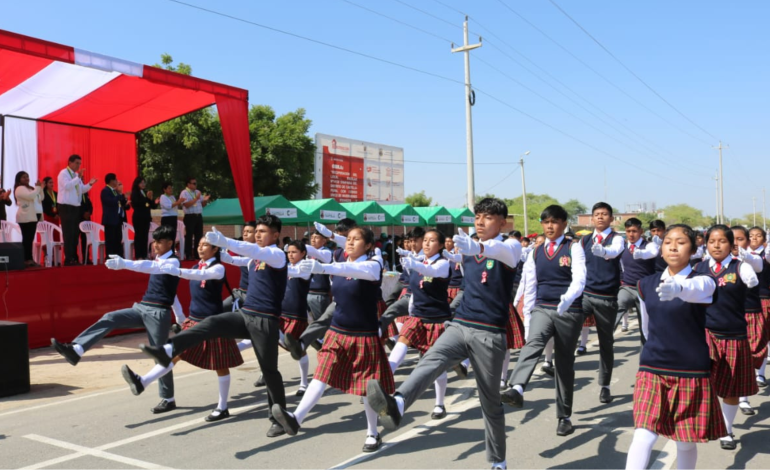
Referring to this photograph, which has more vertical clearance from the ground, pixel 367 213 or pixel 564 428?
pixel 367 213

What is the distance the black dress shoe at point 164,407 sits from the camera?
Answer: 21.0 feet

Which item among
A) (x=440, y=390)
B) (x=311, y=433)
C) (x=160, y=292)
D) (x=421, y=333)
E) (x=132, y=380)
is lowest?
(x=311, y=433)

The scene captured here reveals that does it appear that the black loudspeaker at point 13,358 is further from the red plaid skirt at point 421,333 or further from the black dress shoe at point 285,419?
the red plaid skirt at point 421,333

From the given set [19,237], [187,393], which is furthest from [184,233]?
[187,393]

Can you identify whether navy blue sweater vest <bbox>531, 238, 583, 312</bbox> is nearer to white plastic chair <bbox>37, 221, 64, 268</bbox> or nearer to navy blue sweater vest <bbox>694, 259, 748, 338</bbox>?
navy blue sweater vest <bbox>694, 259, 748, 338</bbox>

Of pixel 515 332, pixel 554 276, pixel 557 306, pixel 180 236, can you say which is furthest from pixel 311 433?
pixel 180 236

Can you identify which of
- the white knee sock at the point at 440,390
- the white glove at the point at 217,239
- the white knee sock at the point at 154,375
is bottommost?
the white knee sock at the point at 440,390

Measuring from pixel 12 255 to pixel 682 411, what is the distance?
10.1m

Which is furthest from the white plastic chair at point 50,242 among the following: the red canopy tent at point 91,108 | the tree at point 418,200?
the tree at point 418,200

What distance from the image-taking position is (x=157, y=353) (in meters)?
5.06

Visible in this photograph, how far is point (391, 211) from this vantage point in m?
24.4

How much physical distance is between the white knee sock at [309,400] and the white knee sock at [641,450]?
2.37m

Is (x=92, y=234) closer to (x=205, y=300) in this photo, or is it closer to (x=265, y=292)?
(x=205, y=300)

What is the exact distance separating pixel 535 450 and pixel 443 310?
186cm
